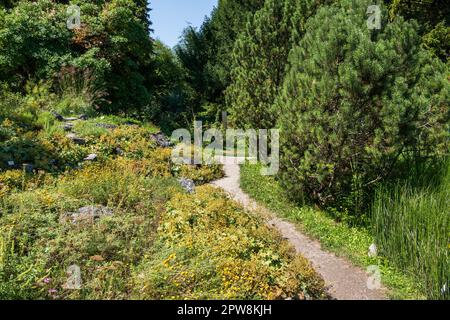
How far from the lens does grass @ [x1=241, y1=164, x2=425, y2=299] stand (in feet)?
16.1

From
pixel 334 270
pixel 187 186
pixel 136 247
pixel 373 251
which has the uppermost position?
pixel 187 186

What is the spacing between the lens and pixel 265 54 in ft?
31.7

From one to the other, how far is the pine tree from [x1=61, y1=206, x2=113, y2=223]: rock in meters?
4.85

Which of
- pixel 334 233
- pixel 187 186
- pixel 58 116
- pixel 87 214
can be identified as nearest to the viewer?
pixel 87 214

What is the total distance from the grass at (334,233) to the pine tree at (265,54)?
187 cm

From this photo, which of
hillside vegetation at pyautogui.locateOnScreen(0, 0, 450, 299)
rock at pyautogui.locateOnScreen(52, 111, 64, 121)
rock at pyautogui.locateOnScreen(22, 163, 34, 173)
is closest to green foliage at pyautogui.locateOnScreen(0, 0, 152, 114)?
rock at pyautogui.locateOnScreen(52, 111, 64, 121)

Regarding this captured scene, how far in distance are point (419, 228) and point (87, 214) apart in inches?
180

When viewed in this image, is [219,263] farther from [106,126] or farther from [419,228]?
[106,126]

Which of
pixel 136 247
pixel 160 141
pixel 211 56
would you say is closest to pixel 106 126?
pixel 160 141

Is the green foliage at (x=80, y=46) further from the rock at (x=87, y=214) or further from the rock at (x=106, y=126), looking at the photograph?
the rock at (x=87, y=214)

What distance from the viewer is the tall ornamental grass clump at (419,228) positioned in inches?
184

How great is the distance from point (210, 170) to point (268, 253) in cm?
529
